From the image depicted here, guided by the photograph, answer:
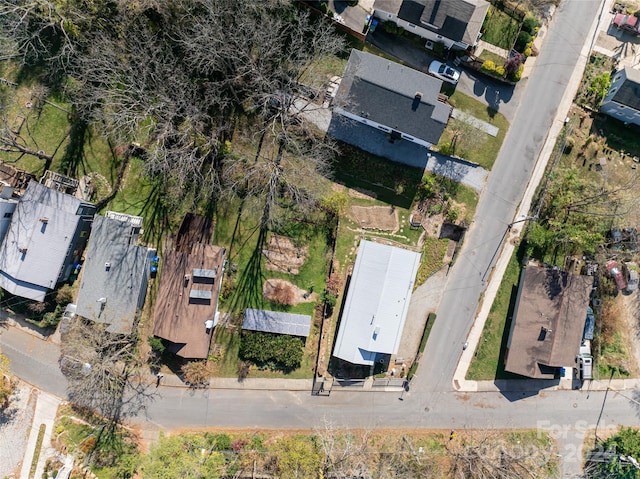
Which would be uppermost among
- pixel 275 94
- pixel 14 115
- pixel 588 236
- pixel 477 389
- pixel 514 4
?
pixel 514 4

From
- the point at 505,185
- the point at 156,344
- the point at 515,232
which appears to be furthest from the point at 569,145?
the point at 156,344

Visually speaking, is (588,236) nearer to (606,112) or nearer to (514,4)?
(606,112)

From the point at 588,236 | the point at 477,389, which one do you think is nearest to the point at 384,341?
the point at 477,389

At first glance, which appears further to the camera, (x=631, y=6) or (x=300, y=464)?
(x=631, y=6)

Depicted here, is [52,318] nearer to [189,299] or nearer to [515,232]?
[189,299]

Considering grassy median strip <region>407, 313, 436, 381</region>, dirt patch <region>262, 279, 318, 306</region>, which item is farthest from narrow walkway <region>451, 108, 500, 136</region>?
dirt patch <region>262, 279, 318, 306</region>

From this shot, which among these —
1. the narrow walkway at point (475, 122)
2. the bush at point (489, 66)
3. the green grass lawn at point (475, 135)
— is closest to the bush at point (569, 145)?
the green grass lawn at point (475, 135)

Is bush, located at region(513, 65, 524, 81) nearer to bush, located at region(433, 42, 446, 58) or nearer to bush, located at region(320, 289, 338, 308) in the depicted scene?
bush, located at region(433, 42, 446, 58)
